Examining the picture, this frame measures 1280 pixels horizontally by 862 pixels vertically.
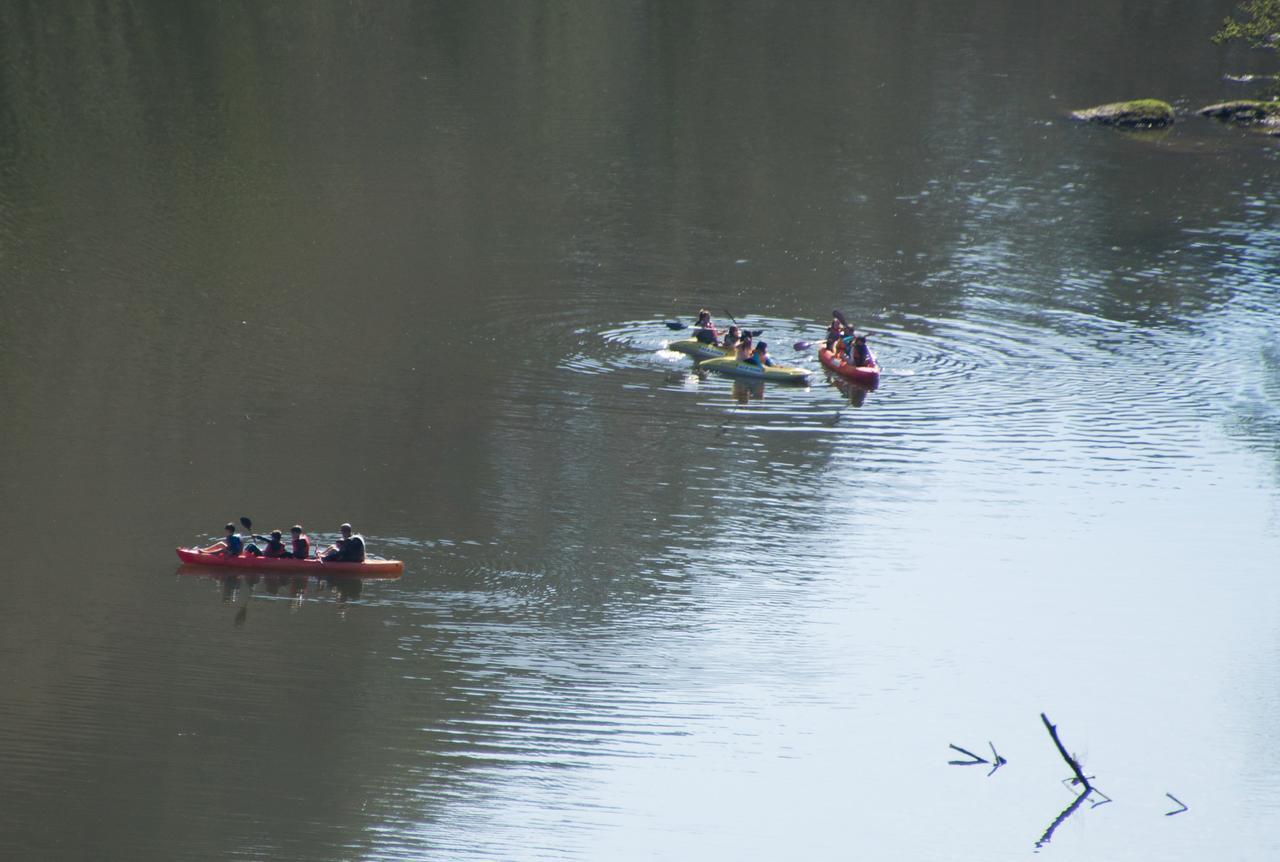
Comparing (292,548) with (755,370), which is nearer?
(292,548)

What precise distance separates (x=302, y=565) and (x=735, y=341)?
47.2ft

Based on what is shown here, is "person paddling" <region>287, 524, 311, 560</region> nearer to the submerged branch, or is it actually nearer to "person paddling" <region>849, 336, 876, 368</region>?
the submerged branch

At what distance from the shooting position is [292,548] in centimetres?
2580

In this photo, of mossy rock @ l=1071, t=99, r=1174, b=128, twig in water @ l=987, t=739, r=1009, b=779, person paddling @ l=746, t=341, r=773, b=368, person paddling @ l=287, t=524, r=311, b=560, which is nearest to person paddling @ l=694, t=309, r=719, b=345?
person paddling @ l=746, t=341, r=773, b=368

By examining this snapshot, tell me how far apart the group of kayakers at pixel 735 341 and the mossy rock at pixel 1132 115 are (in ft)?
104

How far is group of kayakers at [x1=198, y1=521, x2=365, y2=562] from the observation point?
25359mm

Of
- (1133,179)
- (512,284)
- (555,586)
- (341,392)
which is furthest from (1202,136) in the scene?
(555,586)

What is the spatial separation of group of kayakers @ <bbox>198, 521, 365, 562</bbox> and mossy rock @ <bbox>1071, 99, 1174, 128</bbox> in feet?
155

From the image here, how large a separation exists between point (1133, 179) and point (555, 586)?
37.5m

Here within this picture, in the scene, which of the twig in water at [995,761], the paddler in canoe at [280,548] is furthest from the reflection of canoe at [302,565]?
the twig in water at [995,761]

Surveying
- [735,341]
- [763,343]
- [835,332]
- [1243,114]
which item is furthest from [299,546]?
[1243,114]

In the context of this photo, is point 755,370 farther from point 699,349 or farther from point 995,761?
point 995,761

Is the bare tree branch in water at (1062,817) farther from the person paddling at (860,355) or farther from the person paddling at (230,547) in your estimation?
the person paddling at (860,355)

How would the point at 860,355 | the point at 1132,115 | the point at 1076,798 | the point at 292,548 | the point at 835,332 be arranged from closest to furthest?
the point at 1076,798 < the point at 292,548 < the point at 860,355 < the point at 835,332 < the point at 1132,115
